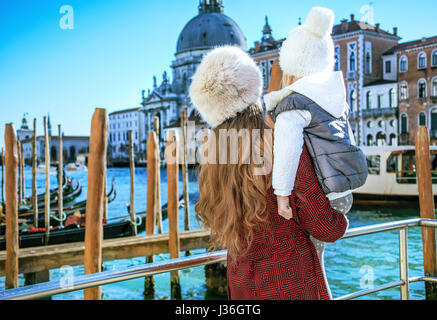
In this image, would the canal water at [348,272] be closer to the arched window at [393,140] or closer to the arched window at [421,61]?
the arched window at [393,140]

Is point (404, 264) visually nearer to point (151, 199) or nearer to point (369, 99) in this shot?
point (151, 199)

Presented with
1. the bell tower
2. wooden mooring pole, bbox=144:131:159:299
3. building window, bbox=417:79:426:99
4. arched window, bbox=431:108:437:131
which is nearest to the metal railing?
wooden mooring pole, bbox=144:131:159:299

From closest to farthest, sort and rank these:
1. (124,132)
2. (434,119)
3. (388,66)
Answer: (434,119), (388,66), (124,132)

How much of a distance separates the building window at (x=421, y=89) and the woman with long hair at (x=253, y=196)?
14475 millimetres

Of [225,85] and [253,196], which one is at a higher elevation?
[225,85]

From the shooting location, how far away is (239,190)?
64 cm

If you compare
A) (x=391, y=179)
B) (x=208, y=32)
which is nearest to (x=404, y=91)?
(x=391, y=179)

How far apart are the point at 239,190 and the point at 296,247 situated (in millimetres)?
119

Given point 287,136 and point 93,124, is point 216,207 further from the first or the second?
point 93,124

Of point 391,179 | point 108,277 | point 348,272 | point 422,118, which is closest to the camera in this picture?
point 108,277

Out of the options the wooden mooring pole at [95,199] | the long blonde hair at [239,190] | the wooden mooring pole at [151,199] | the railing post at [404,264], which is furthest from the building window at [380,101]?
the long blonde hair at [239,190]

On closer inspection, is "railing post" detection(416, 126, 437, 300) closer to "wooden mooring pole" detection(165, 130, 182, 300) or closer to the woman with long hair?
"wooden mooring pole" detection(165, 130, 182, 300)

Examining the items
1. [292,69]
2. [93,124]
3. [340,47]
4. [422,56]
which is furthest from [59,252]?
[340,47]
